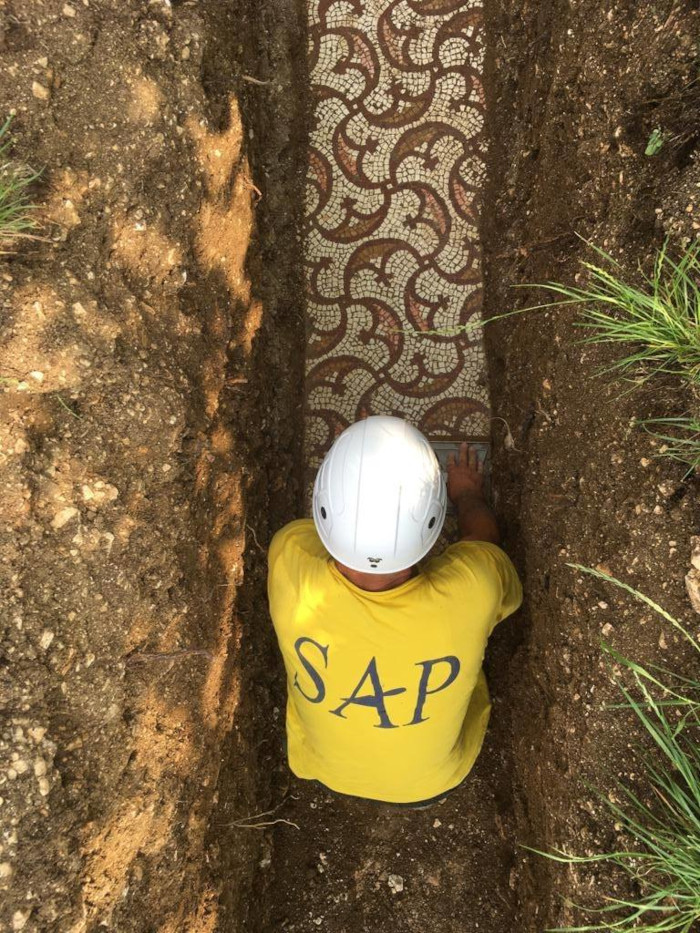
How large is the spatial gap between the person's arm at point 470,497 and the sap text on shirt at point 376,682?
0.62 m

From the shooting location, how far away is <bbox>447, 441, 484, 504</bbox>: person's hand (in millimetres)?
2426

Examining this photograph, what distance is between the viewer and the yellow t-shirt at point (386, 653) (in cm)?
167

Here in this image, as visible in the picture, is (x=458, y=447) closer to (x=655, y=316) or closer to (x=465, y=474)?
(x=465, y=474)

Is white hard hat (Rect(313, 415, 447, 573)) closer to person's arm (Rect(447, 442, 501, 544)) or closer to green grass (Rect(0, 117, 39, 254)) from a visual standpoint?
person's arm (Rect(447, 442, 501, 544))

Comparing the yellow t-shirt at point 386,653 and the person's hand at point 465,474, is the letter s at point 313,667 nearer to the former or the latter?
the yellow t-shirt at point 386,653

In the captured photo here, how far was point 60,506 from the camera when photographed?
165cm

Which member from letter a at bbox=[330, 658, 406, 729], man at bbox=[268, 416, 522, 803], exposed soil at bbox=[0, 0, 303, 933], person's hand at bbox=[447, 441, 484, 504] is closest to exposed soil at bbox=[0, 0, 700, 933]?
exposed soil at bbox=[0, 0, 303, 933]

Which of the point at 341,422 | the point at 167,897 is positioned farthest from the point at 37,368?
the point at 167,897

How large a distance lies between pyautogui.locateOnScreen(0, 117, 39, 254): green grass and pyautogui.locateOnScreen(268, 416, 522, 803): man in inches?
39.3

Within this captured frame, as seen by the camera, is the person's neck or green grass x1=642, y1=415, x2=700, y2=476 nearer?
green grass x1=642, y1=415, x2=700, y2=476

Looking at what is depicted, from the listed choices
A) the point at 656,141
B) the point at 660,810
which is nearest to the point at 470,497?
the point at 660,810

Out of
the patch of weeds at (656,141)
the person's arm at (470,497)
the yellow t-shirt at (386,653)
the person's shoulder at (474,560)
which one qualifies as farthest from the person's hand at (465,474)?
the patch of weeds at (656,141)

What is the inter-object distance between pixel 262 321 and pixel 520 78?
51.0 inches

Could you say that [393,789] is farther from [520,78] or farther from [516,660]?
[520,78]
